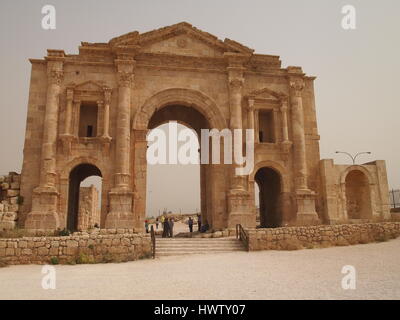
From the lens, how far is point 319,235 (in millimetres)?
14336

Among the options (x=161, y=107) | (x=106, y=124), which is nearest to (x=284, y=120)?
(x=161, y=107)

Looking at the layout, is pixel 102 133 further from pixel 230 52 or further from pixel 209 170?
pixel 230 52

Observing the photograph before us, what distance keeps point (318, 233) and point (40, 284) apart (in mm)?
10641

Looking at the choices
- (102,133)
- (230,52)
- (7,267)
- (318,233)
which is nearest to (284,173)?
(318,233)

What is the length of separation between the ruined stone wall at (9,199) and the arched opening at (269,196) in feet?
44.3

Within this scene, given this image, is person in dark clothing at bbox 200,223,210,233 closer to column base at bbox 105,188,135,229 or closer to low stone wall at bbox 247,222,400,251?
column base at bbox 105,188,135,229

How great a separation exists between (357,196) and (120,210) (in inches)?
537

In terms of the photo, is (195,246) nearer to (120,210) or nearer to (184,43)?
(120,210)

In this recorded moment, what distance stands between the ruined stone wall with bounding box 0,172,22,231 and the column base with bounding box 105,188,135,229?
171 inches

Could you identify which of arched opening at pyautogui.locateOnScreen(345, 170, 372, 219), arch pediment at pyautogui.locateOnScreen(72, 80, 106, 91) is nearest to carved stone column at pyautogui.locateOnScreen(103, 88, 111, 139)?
arch pediment at pyautogui.locateOnScreen(72, 80, 106, 91)

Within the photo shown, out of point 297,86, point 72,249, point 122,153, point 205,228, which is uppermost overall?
point 297,86

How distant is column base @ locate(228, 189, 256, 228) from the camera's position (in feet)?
57.3

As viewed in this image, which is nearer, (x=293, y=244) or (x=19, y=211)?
(x=293, y=244)

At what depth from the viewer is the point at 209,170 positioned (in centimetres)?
1984
